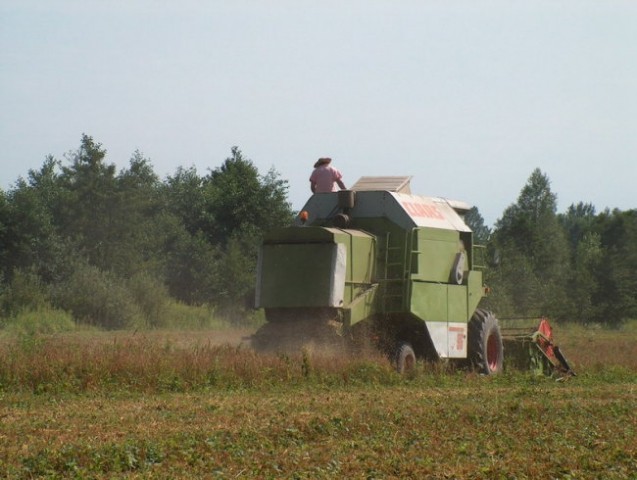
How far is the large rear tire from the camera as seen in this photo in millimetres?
20469

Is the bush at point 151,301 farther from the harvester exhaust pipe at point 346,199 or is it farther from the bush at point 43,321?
the harvester exhaust pipe at point 346,199

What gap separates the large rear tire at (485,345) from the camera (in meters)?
20.5

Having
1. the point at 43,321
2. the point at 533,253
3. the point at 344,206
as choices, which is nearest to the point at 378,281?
the point at 344,206

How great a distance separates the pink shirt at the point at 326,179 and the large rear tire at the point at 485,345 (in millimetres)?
3709

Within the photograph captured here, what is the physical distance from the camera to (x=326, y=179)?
1984 cm

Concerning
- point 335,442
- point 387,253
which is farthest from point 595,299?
point 335,442

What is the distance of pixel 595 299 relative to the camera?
166 ft

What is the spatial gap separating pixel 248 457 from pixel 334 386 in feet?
21.9

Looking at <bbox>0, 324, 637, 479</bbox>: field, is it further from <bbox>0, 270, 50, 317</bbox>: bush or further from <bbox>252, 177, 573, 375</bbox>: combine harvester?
<bbox>0, 270, 50, 317</bbox>: bush

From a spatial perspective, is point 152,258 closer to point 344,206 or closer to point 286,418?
point 344,206

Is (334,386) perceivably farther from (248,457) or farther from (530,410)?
(248,457)

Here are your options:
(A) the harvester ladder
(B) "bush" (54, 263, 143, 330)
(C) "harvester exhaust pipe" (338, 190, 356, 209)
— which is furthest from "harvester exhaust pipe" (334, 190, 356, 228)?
(B) "bush" (54, 263, 143, 330)

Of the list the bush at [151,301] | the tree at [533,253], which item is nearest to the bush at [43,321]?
the bush at [151,301]

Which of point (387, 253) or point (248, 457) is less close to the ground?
point (387, 253)
